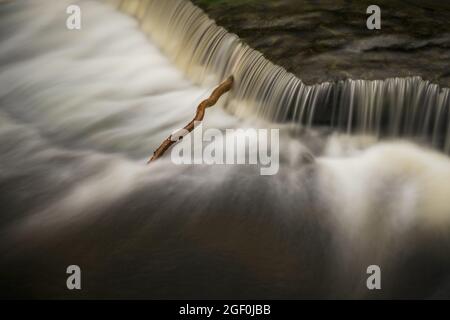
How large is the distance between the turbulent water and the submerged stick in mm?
92

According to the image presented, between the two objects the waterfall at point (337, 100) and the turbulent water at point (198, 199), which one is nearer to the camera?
the turbulent water at point (198, 199)

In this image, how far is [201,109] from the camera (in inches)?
221

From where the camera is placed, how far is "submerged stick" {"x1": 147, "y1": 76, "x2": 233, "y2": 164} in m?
5.29

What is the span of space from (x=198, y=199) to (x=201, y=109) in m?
1.13

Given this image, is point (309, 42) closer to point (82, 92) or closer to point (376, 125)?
point (376, 125)

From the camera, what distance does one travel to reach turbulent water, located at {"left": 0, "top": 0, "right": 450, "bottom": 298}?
414cm

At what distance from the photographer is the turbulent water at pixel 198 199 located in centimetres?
414

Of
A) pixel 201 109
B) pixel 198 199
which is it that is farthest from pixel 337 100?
pixel 198 199

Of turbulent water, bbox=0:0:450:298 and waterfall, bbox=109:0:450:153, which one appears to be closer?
turbulent water, bbox=0:0:450:298

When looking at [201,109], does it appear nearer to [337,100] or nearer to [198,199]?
Result: [198,199]

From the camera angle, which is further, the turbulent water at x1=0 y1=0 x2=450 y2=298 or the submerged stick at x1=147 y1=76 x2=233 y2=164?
the submerged stick at x1=147 y1=76 x2=233 y2=164

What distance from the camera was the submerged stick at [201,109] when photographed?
5289mm

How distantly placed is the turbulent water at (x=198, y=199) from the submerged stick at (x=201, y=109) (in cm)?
9
